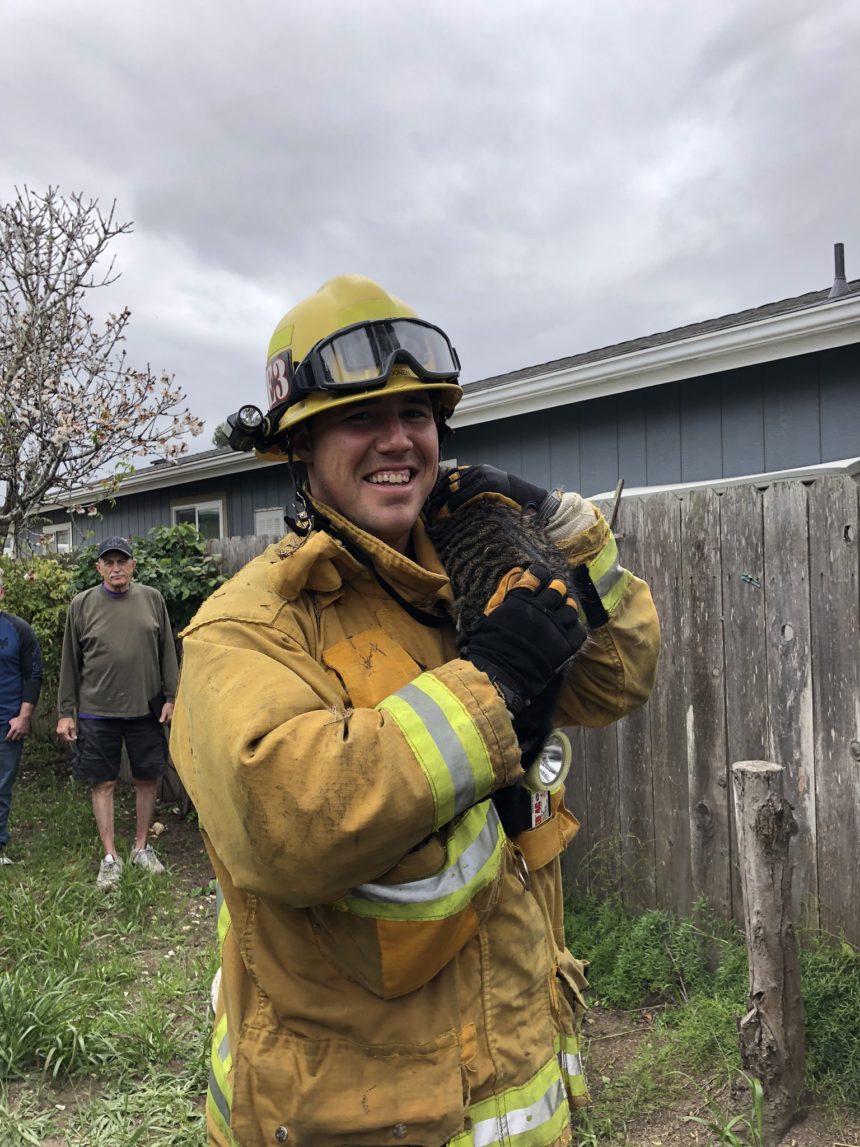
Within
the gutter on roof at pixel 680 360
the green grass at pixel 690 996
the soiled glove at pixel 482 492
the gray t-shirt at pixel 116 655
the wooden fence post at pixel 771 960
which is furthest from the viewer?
the gray t-shirt at pixel 116 655

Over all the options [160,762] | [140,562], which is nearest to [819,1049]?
[160,762]

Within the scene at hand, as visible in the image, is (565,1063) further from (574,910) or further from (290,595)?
(574,910)

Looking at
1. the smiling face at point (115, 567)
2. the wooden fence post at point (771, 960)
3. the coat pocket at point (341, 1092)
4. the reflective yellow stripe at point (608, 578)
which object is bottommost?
the wooden fence post at point (771, 960)

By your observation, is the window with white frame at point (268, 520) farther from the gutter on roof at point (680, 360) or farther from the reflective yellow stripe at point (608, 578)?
the reflective yellow stripe at point (608, 578)

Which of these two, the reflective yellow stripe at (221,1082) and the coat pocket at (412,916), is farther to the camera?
the reflective yellow stripe at (221,1082)

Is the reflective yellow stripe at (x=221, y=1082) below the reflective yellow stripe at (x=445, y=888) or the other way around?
below

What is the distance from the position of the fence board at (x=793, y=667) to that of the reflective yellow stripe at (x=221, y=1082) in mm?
2633

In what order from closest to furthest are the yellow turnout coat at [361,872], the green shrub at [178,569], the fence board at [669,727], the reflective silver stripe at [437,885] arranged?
the yellow turnout coat at [361,872]
the reflective silver stripe at [437,885]
the fence board at [669,727]
the green shrub at [178,569]

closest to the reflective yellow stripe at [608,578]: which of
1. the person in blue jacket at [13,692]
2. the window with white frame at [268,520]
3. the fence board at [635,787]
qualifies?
the fence board at [635,787]

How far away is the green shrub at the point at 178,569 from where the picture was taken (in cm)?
680

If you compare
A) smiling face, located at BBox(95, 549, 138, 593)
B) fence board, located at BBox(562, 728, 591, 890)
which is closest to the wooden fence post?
fence board, located at BBox(562, 728, 591, 890)

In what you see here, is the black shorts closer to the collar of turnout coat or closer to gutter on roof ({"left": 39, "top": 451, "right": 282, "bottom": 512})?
the collar of turnout coat

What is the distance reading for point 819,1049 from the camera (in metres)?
3.00

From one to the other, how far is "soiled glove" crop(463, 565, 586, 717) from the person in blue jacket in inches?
229
